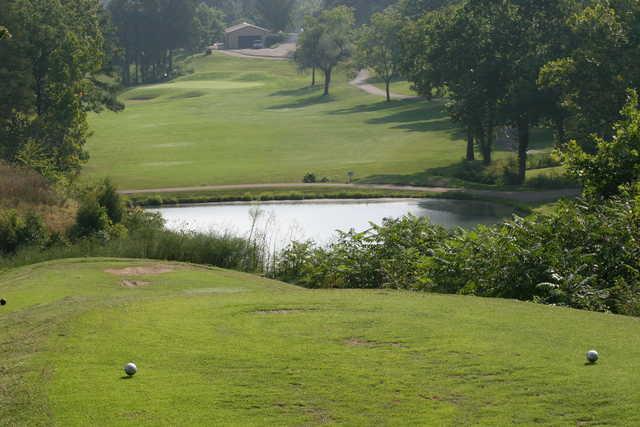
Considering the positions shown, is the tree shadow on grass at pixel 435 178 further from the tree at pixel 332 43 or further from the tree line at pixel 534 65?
the tree at pixel 332 43

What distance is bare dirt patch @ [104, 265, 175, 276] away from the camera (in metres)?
21.5

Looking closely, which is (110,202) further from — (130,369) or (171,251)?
(130,369)

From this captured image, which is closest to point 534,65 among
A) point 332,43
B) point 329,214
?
point 329,214

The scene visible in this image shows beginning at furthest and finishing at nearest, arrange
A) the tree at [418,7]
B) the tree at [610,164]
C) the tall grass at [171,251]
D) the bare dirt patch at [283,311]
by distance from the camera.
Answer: the tree at [418,7]
the tall grass at [171,251]
the tree at [610,164]
the bare dirt patch at [283,311]

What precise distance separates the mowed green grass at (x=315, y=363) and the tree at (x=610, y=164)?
696 cm

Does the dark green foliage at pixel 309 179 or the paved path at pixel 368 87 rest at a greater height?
the paved path at pixel 368 87

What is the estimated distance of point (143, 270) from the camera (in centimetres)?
2206

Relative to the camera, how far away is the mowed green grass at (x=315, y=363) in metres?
9.15

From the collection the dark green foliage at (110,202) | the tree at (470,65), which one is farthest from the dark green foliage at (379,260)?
the tree at (470,65)

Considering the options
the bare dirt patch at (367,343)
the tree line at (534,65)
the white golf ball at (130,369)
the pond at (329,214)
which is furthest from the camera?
the tree line at (534,65)

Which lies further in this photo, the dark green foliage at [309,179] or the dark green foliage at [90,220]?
the dark green foliage at [309,179]

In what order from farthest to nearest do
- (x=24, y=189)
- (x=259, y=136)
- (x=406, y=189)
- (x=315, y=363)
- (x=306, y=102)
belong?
1. (x=306, y=102)
2. (x=259, y=136)
3. (x=406, y=189)
4. (x=24, y=189)
5. (x=315, y=363)

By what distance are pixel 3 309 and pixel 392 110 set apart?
93.3 metres

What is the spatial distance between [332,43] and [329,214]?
286 feet
